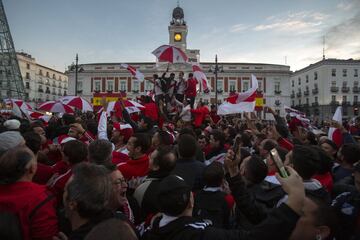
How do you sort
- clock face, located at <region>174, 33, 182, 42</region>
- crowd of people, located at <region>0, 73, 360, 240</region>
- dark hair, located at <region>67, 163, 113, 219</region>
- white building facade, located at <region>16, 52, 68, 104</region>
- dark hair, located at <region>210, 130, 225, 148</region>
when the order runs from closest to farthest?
1. crowd of people, located at <region>0, 73, 360, 240</region>
2. dark hair, located at <region>67, 163, 113, 219</region>
3. dark hair, located at <region>210, 130, 225, 148</region>
4. clock face, located at <region>174, 33, 182, 42</region>
5. white building facade, located at <region>16, 52, 68, 104</region>

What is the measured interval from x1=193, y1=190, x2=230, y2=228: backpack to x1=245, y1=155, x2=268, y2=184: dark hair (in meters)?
0.52

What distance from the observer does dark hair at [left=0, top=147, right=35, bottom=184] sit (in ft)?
8.39

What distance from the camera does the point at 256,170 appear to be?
3670 millimetres

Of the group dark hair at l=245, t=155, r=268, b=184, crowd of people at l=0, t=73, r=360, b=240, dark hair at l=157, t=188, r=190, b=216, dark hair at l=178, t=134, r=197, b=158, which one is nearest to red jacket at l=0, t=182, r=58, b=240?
crowd of people at l=0, t=73, r=360, b=240

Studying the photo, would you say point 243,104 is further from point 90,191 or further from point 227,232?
point 90,191

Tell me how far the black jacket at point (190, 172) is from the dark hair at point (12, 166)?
1914 millimetres

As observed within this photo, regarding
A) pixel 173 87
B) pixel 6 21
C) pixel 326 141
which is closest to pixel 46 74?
pixel 6 21

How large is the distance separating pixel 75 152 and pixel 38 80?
282ft

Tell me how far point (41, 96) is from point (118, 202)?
8692 cm

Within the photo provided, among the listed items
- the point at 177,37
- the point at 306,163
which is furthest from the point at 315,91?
the point at 306,163

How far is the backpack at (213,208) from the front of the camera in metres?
3.24

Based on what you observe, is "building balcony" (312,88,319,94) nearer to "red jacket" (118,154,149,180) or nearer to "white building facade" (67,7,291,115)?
"white building facade" (67,7,291,115)

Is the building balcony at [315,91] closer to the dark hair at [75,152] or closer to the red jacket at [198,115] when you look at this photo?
the red jacket at [198,115]

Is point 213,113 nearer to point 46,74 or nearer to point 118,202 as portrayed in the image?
point 118,202
